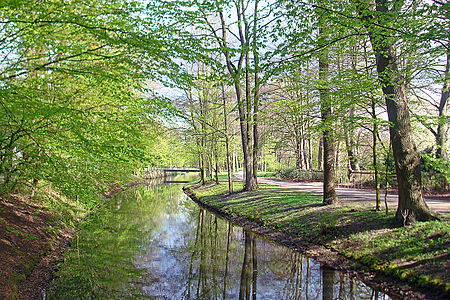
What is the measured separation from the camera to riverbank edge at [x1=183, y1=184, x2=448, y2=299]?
17.9ft

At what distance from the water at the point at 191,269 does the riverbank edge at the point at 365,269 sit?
0.80 feet

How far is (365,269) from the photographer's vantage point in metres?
6.91

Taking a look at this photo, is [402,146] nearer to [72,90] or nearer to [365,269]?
[365,269]

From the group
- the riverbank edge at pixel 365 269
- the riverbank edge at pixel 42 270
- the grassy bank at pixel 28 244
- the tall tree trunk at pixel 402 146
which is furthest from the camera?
the tall tree trunk at pixel 402 146

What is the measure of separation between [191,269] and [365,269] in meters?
4.29

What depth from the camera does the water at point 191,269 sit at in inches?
256

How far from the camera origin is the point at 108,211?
18.2m


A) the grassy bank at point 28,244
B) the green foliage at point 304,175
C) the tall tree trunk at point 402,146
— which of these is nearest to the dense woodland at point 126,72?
the tall tree trunk at point 402,146

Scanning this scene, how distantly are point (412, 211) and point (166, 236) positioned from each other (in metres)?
8.69

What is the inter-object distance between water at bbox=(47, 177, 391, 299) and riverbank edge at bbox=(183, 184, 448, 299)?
0.80 ft

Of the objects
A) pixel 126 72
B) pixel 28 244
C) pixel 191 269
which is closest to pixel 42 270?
pixel 28 244

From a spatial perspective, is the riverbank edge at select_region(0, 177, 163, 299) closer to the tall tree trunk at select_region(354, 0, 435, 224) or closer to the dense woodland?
the dense woodland

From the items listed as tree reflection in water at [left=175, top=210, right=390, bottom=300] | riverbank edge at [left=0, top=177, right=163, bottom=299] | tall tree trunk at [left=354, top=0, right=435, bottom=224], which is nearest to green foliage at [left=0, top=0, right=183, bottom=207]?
riverbank edge at [left=0, top=177, right=163, bottom=299]

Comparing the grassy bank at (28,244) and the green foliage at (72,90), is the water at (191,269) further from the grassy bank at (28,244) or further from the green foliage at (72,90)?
the green foliage at (72,90)
